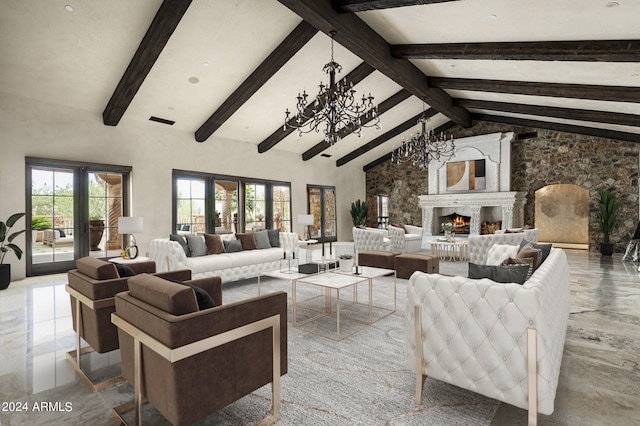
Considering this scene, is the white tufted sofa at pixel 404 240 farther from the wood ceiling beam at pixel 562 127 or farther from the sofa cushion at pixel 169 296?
the sofa cushion at pixel 169 296

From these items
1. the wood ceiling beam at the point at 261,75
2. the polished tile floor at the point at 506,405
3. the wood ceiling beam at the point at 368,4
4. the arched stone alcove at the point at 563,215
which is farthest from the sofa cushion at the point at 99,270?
the arched stone alcove at the point at 563,215

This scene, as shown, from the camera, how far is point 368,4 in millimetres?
4285

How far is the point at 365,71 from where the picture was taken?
7191 millimetres

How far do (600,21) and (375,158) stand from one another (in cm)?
968

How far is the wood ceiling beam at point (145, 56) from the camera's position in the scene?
183 inches

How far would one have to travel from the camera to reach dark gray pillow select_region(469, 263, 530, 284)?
2250mm

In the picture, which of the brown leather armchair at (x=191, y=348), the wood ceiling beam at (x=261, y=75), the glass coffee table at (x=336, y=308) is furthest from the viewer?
the wood ceiling beam at (x=261, y=75)

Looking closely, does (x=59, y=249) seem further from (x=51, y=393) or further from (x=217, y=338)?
(x=217, y=338)

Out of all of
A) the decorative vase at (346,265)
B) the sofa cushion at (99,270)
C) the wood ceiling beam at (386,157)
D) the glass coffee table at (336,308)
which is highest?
the wood ceiling beam at (386,157)

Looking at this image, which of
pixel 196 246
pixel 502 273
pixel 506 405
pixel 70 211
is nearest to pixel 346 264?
pixel 502 273

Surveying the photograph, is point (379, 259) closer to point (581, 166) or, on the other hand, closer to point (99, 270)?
point (99, 270)

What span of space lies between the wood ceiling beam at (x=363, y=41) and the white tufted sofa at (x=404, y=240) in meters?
3.20

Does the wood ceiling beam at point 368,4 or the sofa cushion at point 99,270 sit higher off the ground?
the wood ceiling beam at point 368,4

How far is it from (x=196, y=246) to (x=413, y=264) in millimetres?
3667
